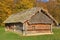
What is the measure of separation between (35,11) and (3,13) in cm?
2890

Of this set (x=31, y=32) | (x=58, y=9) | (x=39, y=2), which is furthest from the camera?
(x=39, y=2)

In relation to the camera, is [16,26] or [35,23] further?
[16,26]

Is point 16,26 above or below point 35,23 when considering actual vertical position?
below

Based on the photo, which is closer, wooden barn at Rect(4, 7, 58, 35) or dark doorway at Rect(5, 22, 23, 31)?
wooden barn at Rect(4, 7, 58, 35)

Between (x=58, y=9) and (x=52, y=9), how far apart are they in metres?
2.48

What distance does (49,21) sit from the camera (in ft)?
143

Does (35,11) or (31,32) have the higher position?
(35,11)

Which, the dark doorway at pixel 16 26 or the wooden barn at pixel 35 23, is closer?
the wooden barn at pixel 35 23

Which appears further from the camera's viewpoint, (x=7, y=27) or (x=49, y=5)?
(x=49, y=5)

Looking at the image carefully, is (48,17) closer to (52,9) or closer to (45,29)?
(45,29)

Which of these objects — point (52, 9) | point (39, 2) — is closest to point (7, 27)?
point (52, 9)

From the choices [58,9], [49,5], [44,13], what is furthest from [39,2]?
[44,13]

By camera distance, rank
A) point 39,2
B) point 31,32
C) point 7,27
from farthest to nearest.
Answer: point 39,2
point 7,27
point 31,32

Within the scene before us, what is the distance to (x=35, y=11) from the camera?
1666 inches
